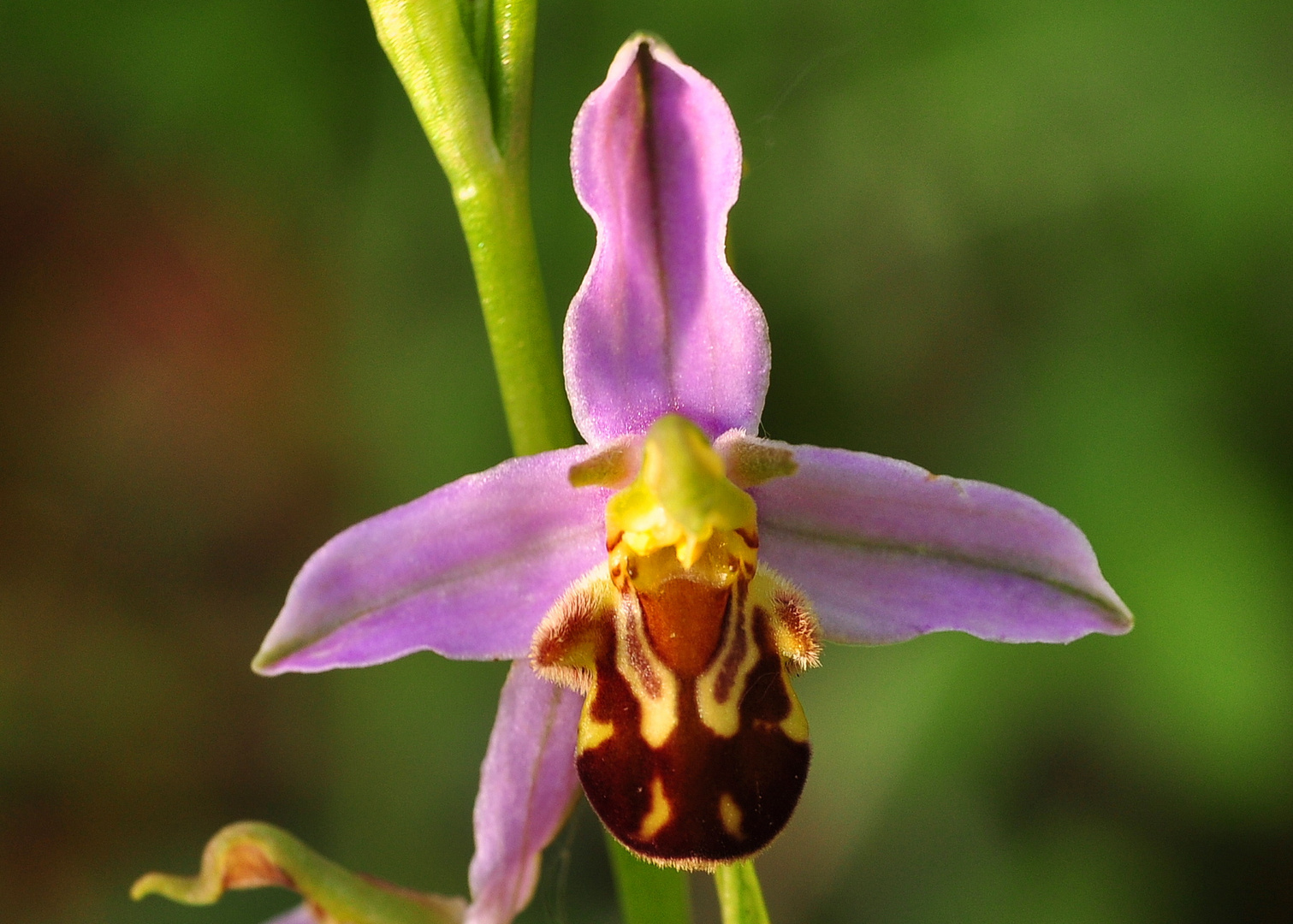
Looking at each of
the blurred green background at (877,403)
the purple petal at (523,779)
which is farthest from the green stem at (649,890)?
the blurred green background at (877,403)

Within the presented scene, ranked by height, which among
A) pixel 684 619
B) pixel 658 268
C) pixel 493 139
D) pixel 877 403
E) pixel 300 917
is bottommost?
pixel 300 917

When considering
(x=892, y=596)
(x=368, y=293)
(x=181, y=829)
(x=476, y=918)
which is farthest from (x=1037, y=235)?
(x=181, y=829)

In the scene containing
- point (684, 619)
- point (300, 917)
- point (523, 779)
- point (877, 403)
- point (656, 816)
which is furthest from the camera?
point (877, 403)

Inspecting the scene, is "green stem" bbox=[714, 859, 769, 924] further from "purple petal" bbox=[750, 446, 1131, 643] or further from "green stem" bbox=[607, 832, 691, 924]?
"purple petal" bbox=[750, 446, 1131, 643]

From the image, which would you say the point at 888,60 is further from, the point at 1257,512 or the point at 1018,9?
the point at 1257,512

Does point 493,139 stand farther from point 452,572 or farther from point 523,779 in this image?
point 523,779

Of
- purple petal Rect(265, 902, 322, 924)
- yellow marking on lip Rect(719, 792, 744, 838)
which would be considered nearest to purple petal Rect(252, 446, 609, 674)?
yellow marking on lip Rect(719, 792, 744, 838)

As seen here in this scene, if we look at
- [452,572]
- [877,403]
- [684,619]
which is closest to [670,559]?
[684,619]

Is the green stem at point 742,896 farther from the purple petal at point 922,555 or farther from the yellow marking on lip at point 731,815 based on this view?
the purple petal at point 922,555
